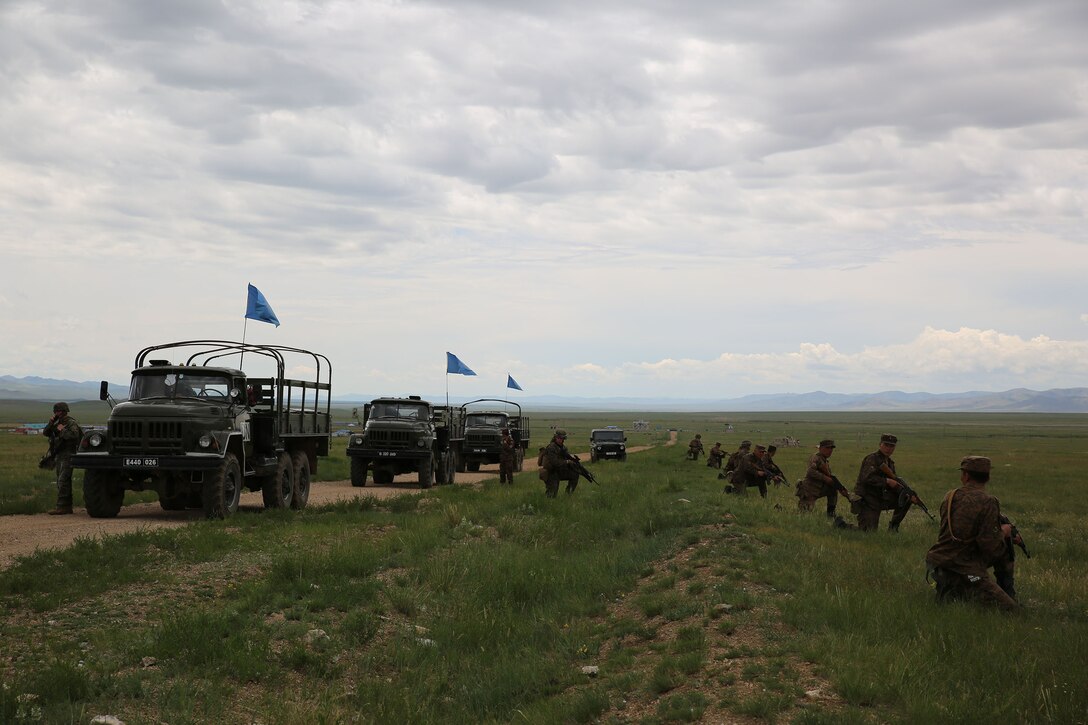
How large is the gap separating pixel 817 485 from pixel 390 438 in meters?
13.1

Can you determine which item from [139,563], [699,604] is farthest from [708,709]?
[139,563]

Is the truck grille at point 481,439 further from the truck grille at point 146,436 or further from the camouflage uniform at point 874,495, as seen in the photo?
the camouflage uniform at point 874,495

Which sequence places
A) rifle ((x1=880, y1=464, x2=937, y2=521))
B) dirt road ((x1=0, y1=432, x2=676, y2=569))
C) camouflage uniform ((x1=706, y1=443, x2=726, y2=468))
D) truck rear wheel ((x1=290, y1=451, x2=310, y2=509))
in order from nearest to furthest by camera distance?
dirt road ((x1=0, y1=432, x2=676, y2=569))
rifle ((x1=880, y1=464, x2=937, y2=521))
truck rear wheel ((x1=290, y1=451, x2=310, y2=509))
camouflage uniform ((x1=706, y1=443, x2=726, y2=468))

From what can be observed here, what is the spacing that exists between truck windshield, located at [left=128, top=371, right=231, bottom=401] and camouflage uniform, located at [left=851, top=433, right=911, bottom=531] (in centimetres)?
1093

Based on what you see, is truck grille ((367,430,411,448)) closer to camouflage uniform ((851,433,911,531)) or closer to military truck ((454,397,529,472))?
military truck ((454,397,529,472))

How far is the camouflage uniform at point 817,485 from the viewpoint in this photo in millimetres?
16875

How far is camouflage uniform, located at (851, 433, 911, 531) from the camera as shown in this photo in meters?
15.0

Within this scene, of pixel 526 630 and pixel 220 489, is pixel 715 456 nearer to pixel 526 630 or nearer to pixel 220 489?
pixel 220 489

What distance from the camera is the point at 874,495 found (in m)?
15.3

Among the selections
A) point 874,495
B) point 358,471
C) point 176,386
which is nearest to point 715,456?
point 358,471

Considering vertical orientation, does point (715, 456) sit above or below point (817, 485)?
below

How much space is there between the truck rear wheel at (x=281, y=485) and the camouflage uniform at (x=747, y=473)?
9671 mm

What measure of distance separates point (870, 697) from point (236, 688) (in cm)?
496

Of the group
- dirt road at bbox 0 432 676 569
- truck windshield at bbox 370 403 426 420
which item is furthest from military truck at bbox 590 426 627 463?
dirt road at bbox 0 432 676 569
